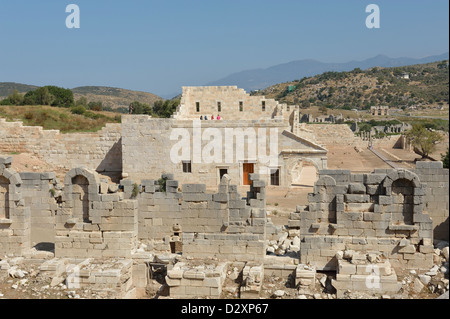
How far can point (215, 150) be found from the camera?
2772 cm

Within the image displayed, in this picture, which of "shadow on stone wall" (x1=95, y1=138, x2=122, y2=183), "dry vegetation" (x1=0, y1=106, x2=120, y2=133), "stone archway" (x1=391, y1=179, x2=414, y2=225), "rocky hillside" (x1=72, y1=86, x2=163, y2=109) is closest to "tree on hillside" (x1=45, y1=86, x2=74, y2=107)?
"dry vegetation" (x1=0, y1=106, x2=120, y2=133)

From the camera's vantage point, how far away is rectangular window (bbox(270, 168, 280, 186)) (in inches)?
1097

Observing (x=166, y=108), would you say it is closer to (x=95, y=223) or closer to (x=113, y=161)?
(x=113, y=161)

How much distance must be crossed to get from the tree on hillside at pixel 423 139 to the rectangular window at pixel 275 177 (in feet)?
54.7

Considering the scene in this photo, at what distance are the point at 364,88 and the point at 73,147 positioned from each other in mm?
73108

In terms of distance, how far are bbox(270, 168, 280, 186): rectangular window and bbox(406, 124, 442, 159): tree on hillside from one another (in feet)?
54.7

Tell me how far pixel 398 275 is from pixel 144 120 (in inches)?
781

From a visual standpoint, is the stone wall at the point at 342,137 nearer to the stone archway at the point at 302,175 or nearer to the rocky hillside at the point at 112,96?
the stone archway at the point at 302,175

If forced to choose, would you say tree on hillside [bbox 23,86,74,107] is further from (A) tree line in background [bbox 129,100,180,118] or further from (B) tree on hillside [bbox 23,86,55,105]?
(A) tree line in background [bbox 129,100,180,118]

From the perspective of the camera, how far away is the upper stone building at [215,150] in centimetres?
2744

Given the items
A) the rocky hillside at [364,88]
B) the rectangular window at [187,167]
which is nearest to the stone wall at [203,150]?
the rectangular window at [187,167]

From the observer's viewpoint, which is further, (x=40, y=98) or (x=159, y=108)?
(x=159, y=108)

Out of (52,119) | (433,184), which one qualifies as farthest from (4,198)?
(52,119)
